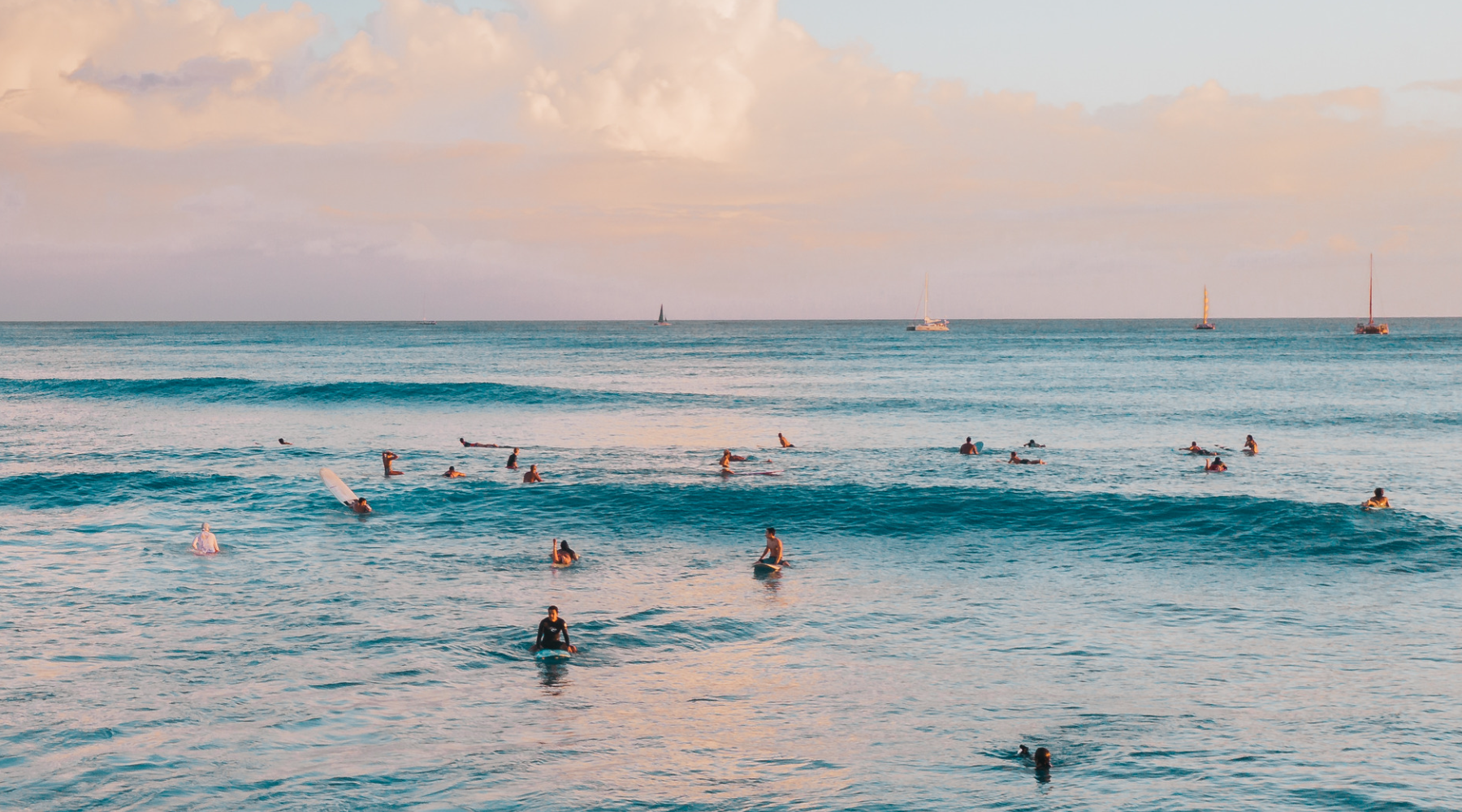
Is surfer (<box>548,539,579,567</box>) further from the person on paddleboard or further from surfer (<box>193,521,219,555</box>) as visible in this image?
the person on paddleboard

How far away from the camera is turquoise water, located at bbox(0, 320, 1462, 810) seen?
14.7 m

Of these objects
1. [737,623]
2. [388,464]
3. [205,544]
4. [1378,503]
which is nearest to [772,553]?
[737,623]

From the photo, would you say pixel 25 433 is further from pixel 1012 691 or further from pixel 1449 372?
pixel 1449 372

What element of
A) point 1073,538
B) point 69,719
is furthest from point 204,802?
point 1073,538

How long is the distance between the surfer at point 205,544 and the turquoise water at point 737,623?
25.6 inches

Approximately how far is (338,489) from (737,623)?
19.5 m

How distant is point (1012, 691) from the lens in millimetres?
17781

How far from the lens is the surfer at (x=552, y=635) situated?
64.3ft

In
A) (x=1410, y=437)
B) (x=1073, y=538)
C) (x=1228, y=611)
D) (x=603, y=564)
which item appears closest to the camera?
(x=1228, y=611)

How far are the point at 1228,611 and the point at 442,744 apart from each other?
17.2m

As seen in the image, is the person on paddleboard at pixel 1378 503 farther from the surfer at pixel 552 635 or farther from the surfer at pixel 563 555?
the surfer at pixel 552 635

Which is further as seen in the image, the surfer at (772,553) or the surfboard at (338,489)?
the surfboard at (338,489)

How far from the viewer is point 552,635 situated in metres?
19.6

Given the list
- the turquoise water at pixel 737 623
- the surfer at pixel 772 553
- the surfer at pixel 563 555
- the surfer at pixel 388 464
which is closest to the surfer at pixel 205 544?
the turquoise water at pixel 737 623
